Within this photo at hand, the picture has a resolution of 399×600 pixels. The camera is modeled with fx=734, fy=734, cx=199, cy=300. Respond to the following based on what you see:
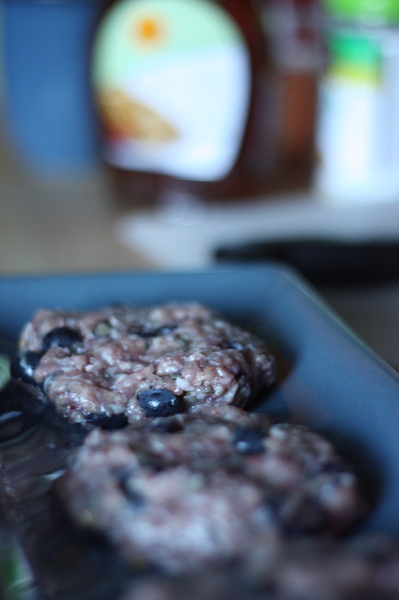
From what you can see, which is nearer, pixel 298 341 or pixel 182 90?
pixel 298 341

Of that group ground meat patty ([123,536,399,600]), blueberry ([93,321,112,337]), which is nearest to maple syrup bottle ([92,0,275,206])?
blueberry ([93,321,112,337])

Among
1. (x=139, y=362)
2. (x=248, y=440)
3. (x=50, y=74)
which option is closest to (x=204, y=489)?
(x=248, y=440)

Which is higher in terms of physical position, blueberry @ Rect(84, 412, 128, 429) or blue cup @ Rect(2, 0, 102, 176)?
blue cup @ Rect(2, 0, 102, 176)

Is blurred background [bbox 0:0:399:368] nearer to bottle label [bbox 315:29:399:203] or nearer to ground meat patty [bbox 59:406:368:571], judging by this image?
bottle label [bbox 315:29:399:203]

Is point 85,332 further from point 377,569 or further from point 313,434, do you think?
point 377,569

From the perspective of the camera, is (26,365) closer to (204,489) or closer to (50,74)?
(204,489)

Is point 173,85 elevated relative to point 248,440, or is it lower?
elevated

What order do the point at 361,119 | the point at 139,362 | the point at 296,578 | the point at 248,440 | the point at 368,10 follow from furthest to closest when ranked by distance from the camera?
the point at 361,119, the point at 368,10, the point at 139,362, the point at 248,440, the point at 296,578
